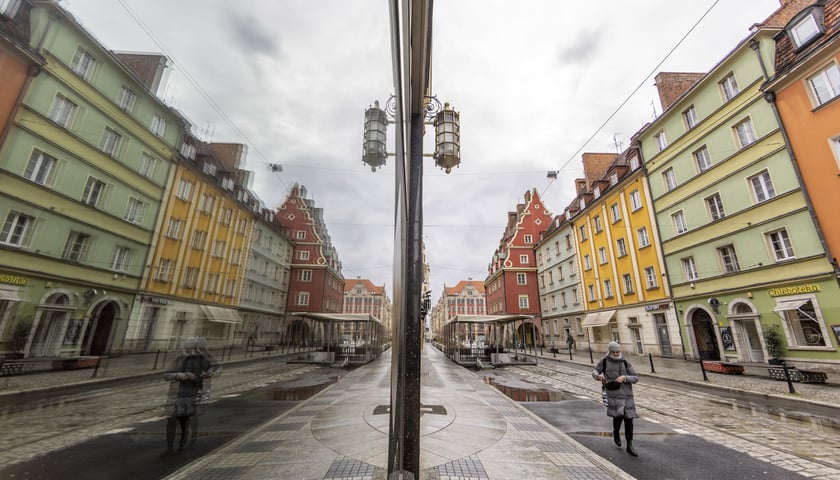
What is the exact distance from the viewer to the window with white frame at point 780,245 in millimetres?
12858

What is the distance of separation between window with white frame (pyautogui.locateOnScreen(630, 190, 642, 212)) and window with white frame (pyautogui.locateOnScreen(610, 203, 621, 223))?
1.24m

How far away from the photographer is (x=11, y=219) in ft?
6.14

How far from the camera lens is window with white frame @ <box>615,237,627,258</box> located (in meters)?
22.7

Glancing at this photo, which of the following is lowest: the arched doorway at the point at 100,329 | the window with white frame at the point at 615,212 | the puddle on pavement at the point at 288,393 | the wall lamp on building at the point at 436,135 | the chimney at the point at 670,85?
the puddle on pavement at the point at 288,393

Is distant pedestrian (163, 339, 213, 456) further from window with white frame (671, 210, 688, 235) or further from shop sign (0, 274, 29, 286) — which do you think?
window with white frame (671, 210, 688, 235)

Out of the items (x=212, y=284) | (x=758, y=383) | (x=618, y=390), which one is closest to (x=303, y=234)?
(x=212, y=284)

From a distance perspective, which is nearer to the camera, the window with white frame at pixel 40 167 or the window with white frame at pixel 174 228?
the window with white frame at pixel 40 167

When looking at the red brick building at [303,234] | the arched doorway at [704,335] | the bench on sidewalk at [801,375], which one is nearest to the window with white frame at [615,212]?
the arched doorway at [704,335]

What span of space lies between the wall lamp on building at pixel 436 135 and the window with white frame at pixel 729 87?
18494 mm

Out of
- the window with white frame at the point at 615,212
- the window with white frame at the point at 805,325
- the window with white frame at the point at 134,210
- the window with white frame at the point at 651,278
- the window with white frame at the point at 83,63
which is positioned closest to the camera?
the window with white frame at the point at 83,63

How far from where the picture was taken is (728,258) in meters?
15.6

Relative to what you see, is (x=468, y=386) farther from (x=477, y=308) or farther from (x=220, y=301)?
(x=477, y=308)

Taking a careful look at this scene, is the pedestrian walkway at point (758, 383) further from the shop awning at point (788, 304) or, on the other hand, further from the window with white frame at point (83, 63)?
the window with white frame at point (83, 63)

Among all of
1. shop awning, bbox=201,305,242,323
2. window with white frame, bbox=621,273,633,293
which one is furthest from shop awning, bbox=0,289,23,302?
window with white frame, bbox=621,273,633,293
